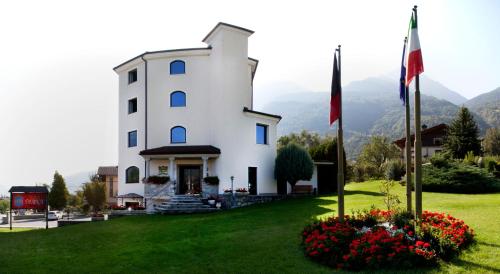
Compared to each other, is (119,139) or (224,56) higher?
(224,56)

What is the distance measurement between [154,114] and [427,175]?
1845 cm

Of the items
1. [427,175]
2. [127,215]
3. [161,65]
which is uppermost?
[161,65]

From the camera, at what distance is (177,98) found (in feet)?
93.0

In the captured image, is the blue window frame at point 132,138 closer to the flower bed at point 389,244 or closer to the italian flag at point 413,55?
the flower bed at point 389,244

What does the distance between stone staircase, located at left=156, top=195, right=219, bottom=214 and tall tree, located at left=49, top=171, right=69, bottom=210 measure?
61.3 feet

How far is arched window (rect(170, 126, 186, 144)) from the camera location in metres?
28.0

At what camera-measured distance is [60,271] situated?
9.99m

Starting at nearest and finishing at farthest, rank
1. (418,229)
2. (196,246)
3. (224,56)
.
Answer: (418,229)
(196,246)
(224,56)

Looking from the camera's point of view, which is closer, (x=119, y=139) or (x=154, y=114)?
(x=154, y=114)

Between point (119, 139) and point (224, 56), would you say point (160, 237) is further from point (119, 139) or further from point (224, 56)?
point (119, 139)

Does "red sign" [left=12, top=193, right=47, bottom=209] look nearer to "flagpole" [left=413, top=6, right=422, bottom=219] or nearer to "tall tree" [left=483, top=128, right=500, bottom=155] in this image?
"flagpole" [left=413, top=6, right=422, bottom=219]

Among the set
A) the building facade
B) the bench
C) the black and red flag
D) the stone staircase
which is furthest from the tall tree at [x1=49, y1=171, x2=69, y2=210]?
the black and red flag

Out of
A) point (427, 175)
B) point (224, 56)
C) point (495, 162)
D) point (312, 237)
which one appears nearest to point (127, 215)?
point (224, 56)

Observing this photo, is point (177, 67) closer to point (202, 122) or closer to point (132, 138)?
point (202, 122)
